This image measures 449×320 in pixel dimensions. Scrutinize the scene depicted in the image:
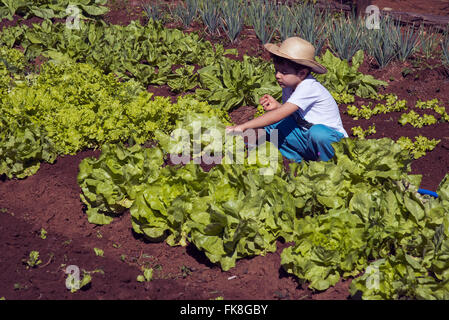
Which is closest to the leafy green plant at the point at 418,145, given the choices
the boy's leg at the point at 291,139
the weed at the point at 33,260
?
the boy's leg at the point at 291,139

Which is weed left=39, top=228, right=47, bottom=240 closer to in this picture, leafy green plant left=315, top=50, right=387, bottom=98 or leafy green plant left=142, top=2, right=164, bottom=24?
leafy green plant left=315, top=50, right=387, bottom=98

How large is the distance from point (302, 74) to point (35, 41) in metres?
3.90

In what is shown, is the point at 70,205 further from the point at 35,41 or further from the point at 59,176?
the point at 35,41

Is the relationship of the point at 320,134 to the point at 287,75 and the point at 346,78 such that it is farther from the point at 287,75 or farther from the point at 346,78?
the point at 346,78

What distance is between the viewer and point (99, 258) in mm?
3367

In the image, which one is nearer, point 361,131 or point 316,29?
point 361,131

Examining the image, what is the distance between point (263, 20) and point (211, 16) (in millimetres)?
832

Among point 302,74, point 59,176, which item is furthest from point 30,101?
point 302,74

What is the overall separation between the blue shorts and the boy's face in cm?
41

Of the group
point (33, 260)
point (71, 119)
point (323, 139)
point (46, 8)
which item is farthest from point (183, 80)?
point (46, 8)

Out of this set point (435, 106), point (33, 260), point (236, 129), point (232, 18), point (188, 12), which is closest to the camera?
point (33, 260)

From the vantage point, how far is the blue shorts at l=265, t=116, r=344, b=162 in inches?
163

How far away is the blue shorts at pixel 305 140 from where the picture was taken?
4.15 metres

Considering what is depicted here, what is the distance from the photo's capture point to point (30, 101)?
4602 mm
